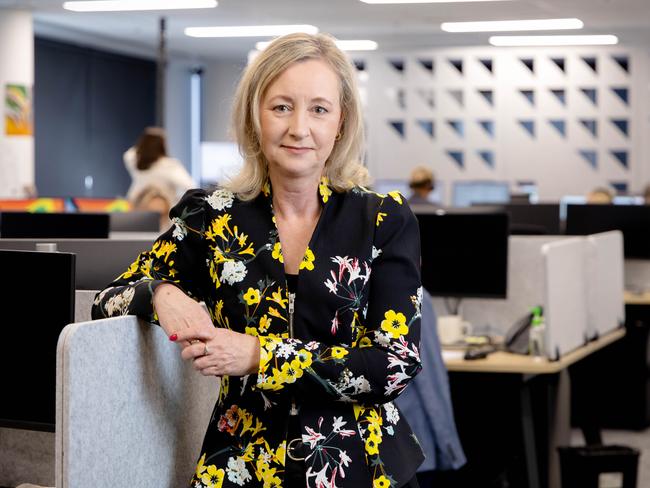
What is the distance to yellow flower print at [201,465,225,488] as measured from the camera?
1588 millimetres

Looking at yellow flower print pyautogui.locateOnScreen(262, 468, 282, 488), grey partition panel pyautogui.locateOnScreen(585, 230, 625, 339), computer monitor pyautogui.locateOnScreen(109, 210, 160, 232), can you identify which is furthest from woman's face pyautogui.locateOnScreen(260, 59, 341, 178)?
computer monitor pyautogui.locateOnScreen(109, 210, 160, 232)

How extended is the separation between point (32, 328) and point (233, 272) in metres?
0.37

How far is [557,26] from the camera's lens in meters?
10.7

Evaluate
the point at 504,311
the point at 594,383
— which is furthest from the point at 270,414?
the point at 594,383

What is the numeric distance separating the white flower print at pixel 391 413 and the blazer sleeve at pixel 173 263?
35 cm

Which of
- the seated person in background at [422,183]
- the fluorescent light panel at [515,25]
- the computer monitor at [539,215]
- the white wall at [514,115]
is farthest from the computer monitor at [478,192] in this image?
the computer monitor at [539,215]

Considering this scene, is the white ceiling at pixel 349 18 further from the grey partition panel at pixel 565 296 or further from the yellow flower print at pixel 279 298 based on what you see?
the yellow flower print at pixel 279 298

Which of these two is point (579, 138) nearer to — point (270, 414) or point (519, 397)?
point (519, 397)

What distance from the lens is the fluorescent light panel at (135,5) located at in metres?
9.70

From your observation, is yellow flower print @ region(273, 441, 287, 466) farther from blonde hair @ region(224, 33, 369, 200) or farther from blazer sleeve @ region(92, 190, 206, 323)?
blonde hair @ region(224, 33, 369, 200)

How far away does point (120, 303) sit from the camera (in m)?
1.61

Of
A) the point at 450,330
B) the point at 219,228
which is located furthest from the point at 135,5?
the point at 219,228

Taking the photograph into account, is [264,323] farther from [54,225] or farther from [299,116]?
[54,225]

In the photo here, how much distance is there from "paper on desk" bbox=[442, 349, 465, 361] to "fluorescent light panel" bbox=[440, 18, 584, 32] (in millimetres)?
7178
